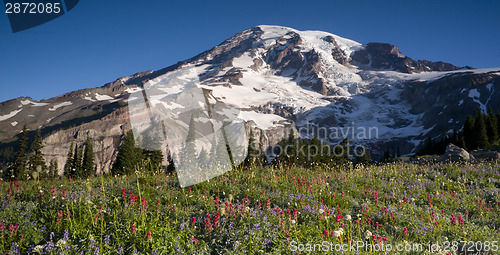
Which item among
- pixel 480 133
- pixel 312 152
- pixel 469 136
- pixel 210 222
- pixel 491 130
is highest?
pixel 210 222

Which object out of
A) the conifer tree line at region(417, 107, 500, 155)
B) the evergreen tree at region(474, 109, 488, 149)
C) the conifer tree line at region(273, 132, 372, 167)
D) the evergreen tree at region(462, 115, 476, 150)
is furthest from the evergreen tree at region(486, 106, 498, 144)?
the conifer tree line at region(273, 132, 372, 167)

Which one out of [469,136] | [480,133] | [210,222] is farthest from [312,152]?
[210,222]

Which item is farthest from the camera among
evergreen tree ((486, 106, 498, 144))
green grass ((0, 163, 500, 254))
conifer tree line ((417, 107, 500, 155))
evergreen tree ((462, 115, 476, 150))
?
evergreen tree ((462, 115, 476, 150))

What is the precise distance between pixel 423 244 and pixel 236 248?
362cm

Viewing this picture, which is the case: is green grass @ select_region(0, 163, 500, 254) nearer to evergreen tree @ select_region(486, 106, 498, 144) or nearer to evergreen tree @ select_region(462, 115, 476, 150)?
evergreen tree @ select_region(462, 115, 476, 150)

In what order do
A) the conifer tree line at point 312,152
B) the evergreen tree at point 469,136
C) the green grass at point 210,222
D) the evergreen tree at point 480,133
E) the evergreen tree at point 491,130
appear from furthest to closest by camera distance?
the evergreen tree at point 469,136 < the evergreen tree at point 491,130 < the evergreen tree at point 480,133 < the conifer tree line at point 312,152 < the green grass at point 210,222

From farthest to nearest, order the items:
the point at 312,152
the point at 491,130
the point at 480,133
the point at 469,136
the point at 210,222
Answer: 1. the point at 469,136
2. the point at 491,130
3. the point at 480,133
4. the point at 312,152
5. the point at 210,222

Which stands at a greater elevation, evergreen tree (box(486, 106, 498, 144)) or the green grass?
the green grass

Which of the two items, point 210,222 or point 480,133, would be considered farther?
point 480,133

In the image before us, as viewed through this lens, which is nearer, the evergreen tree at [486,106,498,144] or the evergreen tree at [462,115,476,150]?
the evergreen tree at [486,106,498,144]

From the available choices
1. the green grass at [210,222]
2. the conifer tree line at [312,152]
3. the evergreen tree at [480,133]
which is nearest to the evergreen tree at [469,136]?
the evergreen tree at [480,133]

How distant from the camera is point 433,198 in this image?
788 cm

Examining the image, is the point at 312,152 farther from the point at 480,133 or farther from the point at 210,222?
the point at 210,222

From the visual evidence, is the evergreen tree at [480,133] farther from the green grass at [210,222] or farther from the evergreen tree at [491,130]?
the green grass at [210,222]
